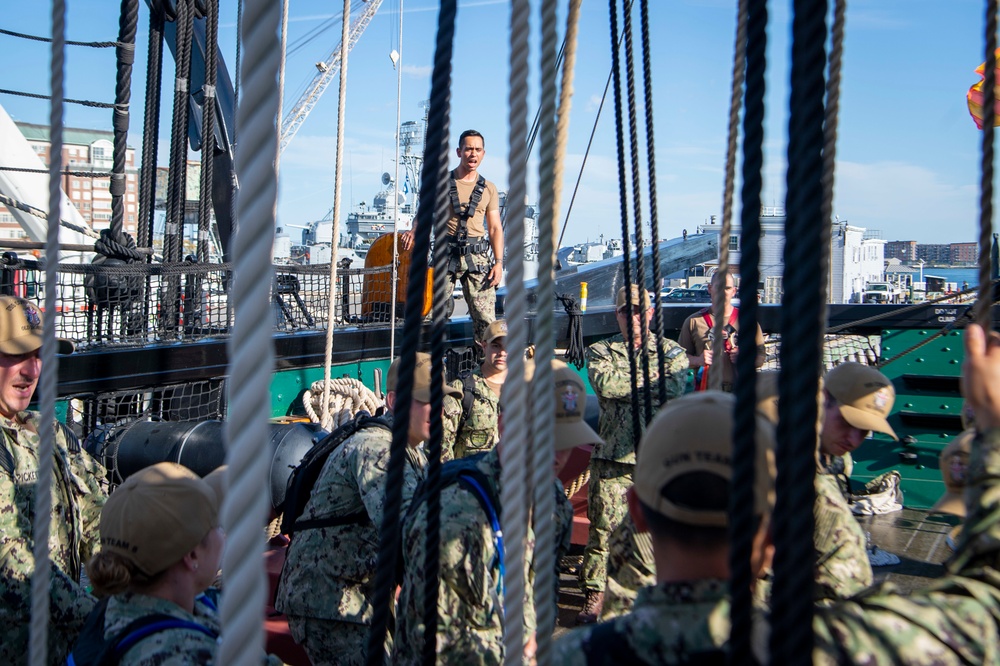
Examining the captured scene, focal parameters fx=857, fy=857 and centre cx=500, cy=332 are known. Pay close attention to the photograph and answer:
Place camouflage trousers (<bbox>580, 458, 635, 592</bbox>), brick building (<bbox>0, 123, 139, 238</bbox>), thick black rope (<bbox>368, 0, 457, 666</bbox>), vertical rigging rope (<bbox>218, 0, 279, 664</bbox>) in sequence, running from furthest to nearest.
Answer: brick building (<bbox>0, 123, 139, 238</bbox>) < camouflage trousers (<bbox>580, 458, 635, 592</bbox>) < thick black rope (<bbox>368, 0, 457, 666</bbox>) < vertical rigging rope (<bbox>218, 0, 279, 664</bbox>)

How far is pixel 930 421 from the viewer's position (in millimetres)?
6488

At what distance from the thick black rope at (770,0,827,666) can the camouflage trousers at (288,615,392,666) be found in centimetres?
201

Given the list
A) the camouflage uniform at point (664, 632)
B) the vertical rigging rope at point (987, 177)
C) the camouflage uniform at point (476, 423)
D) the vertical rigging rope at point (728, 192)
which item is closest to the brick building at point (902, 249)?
the camouflage uniform at point (476, 423)

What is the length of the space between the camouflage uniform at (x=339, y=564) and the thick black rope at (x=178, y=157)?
332 centimetres

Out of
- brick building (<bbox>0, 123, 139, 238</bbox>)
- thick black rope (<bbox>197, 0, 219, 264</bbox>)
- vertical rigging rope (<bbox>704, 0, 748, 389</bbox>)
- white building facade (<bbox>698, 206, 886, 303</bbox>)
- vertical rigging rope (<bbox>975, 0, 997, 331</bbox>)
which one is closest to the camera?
vertical rigging rope (<bbox>975, 0, 997, 331</bbox>)

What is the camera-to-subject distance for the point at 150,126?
6.00 metres

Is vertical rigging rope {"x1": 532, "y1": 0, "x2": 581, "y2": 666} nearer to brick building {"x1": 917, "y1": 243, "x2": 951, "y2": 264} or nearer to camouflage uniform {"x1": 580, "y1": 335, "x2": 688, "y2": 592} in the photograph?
camouflage uniform {"x1": 580, "y1": 335, "x2": 688, "y2": 592}

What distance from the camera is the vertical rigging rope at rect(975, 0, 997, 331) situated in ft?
5.85

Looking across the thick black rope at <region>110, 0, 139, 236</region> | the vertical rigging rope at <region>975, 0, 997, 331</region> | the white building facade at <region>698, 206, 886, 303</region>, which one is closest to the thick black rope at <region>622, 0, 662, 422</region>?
the vertical rigging rope at <region>975, 0, 997, 331</region>

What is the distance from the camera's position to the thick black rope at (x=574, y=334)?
738 cm

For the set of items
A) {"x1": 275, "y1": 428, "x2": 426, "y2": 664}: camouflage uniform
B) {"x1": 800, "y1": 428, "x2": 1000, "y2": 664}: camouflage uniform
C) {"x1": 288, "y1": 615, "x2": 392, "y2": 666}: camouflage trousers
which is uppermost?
{"x1": 800, "y1": 428, "x2": 1000, "y2": 664}: camouflage uniform

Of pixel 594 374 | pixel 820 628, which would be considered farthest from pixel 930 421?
pixel 820 628

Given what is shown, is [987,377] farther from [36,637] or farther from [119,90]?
[119,90]

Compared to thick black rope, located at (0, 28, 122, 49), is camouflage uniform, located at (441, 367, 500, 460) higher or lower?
lower
